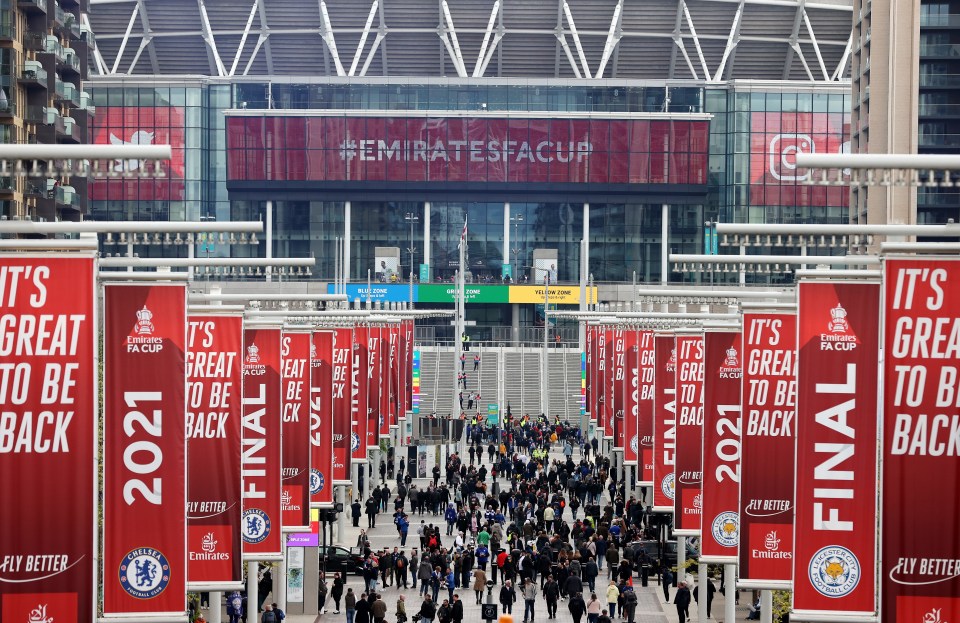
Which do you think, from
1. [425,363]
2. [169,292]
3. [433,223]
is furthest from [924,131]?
[169,292]

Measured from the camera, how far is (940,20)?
3044 inches

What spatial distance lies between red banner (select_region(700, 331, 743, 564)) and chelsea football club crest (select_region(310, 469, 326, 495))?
30.3ft

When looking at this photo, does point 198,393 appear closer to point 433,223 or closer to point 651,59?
point 433,223

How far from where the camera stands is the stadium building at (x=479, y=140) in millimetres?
121250

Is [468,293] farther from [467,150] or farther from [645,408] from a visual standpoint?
→ [645,408]

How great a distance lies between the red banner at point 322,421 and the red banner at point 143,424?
52.3 feet

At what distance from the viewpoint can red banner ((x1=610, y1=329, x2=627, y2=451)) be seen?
48.7 metres

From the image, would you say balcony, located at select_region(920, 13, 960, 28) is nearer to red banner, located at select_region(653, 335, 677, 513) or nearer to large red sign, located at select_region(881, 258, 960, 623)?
red banner, located at select_region(653, 335, 677, 513)

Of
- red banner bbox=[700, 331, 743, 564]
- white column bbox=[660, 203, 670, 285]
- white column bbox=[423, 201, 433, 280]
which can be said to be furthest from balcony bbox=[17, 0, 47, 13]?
white column bbox=[660, 203, 670, 285]

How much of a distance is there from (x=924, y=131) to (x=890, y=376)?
2542 inches

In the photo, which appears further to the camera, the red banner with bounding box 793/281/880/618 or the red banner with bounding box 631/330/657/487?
the red banner with bounding box 631/330/657/487

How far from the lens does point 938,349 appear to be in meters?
14.4

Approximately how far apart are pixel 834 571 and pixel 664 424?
1827cm

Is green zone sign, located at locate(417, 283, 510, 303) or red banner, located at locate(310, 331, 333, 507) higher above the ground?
green zone sign, located at locate(417, 283, 510, 303)
